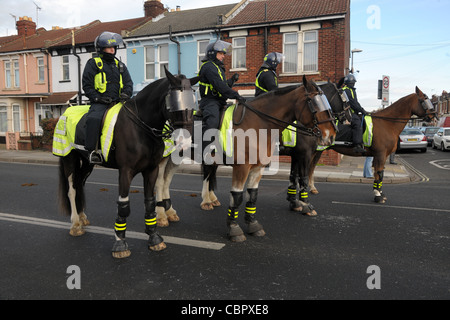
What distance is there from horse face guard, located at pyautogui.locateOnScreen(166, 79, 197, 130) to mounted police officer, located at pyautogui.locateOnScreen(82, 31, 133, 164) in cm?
117

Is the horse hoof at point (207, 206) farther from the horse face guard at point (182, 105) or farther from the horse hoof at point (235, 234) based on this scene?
the horse face guard at point (182, 105)

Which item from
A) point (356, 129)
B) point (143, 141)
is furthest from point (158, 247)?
point (356, 129)

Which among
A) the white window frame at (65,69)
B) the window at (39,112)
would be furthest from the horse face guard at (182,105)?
the window at (39,112)

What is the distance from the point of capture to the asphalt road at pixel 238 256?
11.7 ft

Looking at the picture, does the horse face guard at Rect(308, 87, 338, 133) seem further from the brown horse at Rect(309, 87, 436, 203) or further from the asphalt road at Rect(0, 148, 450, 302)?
the brown horse at Rect(309, 87, 436, 203)

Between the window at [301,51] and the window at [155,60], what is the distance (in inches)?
297

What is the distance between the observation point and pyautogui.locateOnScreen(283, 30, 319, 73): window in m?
17.6

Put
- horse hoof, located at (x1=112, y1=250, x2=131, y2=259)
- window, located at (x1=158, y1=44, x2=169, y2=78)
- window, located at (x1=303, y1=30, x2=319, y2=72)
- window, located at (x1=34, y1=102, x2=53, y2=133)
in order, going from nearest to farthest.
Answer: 1. horse hoof, located at (x1=112, y1=250, x2=131, y2=259)
2. window, located at (x1=303, y1=30, x2=319, y2=72)
3. window, located at (x1=158, y1=44, x2=169, y2=78)
4. window, located at (x1=34, y1=102, x2=53, y2=133)

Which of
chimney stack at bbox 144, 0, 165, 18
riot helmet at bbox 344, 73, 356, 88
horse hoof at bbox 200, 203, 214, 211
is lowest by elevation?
horse hoof at bbox 200, 203, 214, 211

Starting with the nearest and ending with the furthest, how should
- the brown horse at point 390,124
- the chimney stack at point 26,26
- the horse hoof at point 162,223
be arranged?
the horse hoof at point 162,223 → the brown horse at point 390,124 → the chimney stack at point 26,26

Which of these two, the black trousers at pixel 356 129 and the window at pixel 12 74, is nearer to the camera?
the black trousers at pixel 356 129

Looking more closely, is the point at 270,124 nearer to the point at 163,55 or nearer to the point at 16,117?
the point at 163,55

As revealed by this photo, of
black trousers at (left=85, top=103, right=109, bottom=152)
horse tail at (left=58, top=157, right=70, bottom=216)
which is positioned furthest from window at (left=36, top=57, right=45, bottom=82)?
black trousers at (left=85, top=103, right=109, bottom=152)
